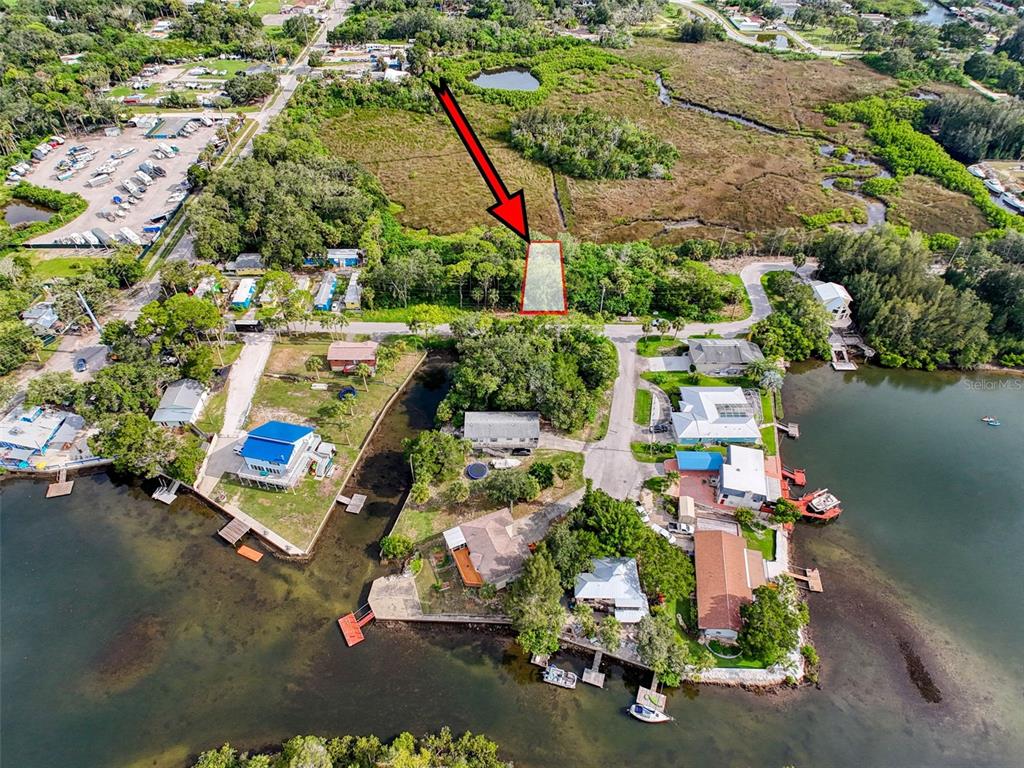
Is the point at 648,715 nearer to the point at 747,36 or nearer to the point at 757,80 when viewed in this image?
the point at 757,80

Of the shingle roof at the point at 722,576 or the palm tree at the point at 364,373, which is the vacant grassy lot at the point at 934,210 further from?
the palm tree at the point at 364,373

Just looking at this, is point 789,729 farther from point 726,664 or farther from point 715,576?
point 715,576

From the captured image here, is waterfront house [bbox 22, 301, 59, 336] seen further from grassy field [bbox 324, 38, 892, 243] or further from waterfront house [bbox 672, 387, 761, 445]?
waterfront house [bbox 672, 387, 761, 445]

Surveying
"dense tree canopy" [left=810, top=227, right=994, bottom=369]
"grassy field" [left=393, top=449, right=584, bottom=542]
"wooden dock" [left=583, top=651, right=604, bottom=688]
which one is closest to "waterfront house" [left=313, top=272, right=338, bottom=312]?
"grassy field" [left=393, top=449, right=584, bottom=542]

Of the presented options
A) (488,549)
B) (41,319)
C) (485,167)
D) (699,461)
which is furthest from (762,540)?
(41,319)

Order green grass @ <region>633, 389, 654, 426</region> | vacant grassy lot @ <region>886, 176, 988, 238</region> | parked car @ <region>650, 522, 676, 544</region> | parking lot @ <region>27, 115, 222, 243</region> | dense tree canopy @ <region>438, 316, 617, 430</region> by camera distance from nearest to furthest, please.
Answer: parked car @ <region>650, 522, 676, 544</region> < dense tree canopy @ <region>438, 316, 617, 430</region> < green grass @ <region>633, 389, 654, 426</region> < parking lot @ <region>27, 115, 222, 243</region> < vacant grassy lot @ <region>886, 176, 988, 238</region>

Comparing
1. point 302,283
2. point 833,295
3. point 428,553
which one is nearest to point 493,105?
point 302,283

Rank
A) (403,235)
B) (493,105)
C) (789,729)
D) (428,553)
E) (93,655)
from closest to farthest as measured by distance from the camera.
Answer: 1. (789,729)
2. (93,655)
3. (428,553)
4. (403,235)
5. (493,105)
